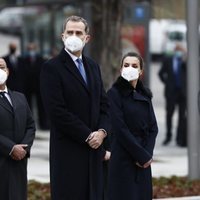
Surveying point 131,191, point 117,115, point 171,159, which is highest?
point 117,115

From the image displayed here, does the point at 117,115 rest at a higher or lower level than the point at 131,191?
higher

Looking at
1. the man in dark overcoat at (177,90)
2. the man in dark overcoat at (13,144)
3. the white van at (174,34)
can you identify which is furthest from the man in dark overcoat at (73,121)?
the white van at (174,34)

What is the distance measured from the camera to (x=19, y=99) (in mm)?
9391

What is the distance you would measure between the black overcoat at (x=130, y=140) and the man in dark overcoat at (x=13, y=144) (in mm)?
789

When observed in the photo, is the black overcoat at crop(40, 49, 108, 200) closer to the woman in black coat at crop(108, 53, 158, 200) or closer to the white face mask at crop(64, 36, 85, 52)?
the white face mask at crop(64, 36, 85, 52)

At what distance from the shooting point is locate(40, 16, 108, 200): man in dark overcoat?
331 inches

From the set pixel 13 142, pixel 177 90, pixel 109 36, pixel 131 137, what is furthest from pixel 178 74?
pixel 13 142

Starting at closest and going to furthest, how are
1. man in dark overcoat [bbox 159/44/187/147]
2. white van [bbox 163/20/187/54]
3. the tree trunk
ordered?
the tree trunk, man in dark overcoat [bbox 159/44/187/147], white van [bbox 163/20/187/54]

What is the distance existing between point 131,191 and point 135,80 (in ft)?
3.24

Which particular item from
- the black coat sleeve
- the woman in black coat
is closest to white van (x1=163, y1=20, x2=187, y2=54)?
the woman in black coat

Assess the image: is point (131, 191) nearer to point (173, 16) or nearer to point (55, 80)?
point (55, 80)

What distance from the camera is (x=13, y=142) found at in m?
9.13

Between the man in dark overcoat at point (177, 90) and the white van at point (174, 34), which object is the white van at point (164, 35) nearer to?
the white van at point (174, 34)

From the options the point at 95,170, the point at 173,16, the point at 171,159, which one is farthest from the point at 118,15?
the point at 95,170
